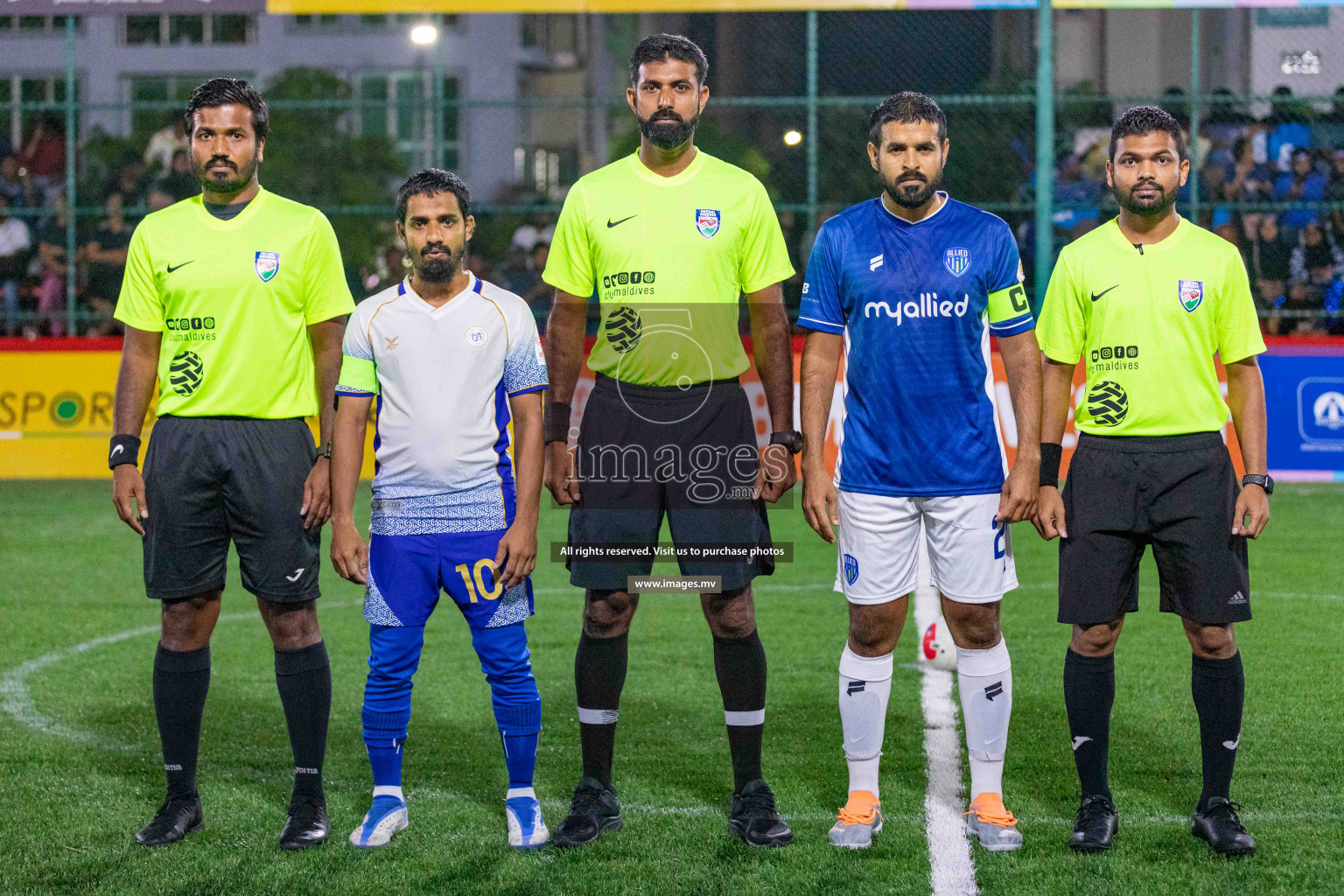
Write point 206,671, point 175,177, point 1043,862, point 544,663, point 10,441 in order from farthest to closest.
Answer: point 175,177, point 10,441, point 544,663, point 206,671, point 1043,862

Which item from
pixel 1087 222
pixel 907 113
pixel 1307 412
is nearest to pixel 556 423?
pixel 907 113

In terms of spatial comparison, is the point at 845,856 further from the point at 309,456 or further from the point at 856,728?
the point at 309,456

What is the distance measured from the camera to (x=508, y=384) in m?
4.17

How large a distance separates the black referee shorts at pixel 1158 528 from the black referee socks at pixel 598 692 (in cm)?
129

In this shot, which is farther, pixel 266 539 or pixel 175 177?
pixel 175 177

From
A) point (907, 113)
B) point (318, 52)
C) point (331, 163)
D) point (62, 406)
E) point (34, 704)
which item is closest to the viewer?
point (907, 113)

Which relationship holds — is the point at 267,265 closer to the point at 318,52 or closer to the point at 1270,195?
the point at 1270,195

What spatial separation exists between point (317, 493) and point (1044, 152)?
9.08 m

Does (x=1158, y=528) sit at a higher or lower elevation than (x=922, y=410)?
lower

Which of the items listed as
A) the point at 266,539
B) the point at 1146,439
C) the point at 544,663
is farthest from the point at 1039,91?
the point at 266,539

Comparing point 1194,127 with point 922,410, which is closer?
point 922,410

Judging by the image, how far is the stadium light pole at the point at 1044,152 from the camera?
38.7ft

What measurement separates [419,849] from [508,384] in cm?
133

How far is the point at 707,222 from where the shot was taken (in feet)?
13.8
